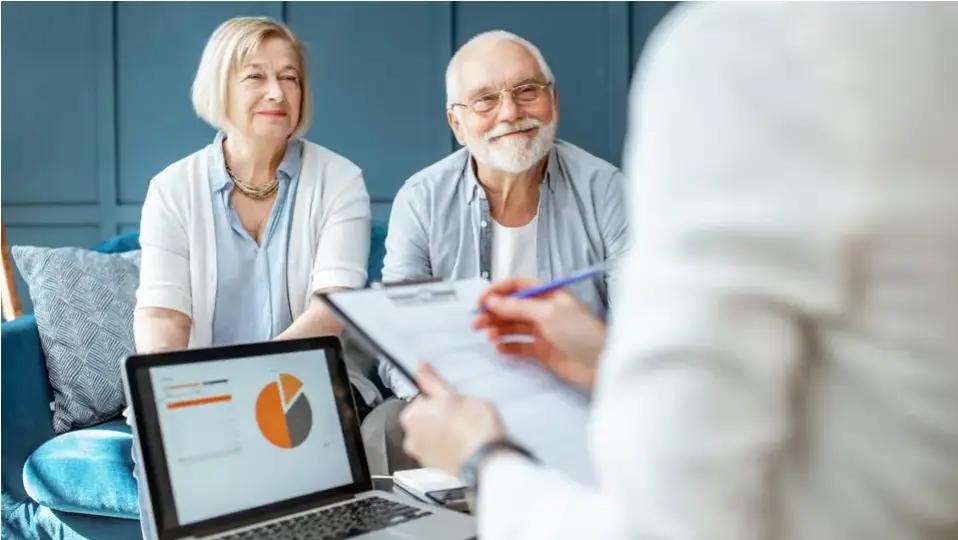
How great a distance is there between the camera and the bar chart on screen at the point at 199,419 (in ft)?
3.30

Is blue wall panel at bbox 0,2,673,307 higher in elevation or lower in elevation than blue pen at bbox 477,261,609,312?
higher

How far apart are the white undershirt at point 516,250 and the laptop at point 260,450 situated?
105 cm

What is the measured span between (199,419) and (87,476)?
1308 mm

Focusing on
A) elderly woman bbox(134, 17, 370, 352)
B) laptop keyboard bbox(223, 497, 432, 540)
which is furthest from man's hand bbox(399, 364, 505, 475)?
elderly woman bbox(134, 17, 370, 352)

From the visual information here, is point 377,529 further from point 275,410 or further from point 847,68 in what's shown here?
point 847,68

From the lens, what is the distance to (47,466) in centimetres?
218

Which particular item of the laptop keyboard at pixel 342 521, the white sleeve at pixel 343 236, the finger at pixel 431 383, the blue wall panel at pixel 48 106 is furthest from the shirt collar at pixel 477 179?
the blue wall panel at pixel 48 106

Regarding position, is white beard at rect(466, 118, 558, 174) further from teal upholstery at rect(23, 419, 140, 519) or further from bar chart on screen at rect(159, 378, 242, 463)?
bar chart on screen at rect(159, 378, 242, 463)

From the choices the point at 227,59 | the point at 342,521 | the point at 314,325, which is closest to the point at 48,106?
the point at 227,59

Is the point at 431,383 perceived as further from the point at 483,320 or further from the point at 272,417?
the point at 272,417

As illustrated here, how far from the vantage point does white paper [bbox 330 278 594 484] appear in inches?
30.0

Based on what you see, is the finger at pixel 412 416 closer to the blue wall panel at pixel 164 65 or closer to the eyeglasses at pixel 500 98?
the eyeglasses at pixel 500 98

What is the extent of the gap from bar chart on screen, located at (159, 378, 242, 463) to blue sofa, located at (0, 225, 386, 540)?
123cm

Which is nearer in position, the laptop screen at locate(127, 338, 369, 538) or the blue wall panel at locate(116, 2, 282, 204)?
the laptop screen at locate(127, 338, 369, 538)
